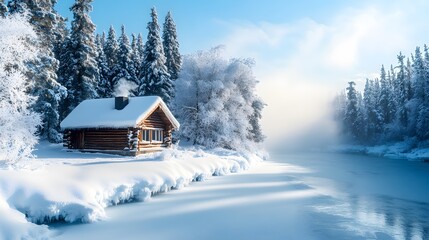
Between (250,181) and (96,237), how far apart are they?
40.5 feet

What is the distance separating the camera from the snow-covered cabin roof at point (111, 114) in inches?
933

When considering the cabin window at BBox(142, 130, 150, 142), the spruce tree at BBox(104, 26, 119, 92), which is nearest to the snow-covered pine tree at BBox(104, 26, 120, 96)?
the spruce tree at BBox(104, 26, 119, 92)

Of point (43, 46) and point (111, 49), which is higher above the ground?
point (111, 49)

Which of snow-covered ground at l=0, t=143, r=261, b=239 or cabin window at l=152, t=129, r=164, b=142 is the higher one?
cabin window at l=152, t=129, r=164, b=142

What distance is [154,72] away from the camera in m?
39.2

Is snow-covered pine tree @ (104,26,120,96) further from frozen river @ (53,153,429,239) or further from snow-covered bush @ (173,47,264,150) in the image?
frozen river @ (53,153,429,239)

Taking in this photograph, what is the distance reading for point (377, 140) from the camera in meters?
64.9

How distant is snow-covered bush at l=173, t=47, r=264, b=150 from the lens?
113 feet

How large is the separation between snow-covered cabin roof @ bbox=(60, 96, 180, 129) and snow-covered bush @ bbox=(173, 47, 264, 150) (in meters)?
7.48

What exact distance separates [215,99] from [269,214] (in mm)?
22722

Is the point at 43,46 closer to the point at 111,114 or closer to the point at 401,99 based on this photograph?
the point at 111,114

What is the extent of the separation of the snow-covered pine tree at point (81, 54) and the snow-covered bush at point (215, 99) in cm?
985

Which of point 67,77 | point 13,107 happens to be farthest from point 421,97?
point 13,107

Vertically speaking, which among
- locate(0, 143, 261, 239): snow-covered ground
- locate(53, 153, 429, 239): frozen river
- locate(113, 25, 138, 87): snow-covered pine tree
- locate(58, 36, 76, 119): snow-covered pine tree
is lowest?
locate(53, 153, 429, 239): frozen river
